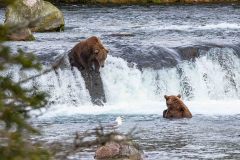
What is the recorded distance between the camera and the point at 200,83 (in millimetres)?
21359

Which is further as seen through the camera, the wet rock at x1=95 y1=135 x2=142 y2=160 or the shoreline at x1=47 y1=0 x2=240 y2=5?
the shoreline at x1=47 y1=0 x2=240 y2=5

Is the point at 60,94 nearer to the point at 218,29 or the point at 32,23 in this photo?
the point at 218,29

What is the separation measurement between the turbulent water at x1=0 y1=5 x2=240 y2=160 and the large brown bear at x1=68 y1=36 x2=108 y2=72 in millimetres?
286

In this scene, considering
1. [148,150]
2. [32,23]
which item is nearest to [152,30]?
[148,150]

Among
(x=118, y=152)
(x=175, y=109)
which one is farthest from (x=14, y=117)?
(x=175, y=109)

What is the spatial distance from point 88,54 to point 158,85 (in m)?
2.50

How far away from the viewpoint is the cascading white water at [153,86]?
62.8 ft

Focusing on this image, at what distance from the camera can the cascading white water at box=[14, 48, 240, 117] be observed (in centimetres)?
1914

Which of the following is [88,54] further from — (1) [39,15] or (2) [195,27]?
(2) [195,27]

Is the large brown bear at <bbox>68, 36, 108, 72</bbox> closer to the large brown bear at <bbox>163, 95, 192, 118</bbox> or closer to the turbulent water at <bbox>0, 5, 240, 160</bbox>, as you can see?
the turbulent water at <bbox>0, 5, 240, 160</bbox>


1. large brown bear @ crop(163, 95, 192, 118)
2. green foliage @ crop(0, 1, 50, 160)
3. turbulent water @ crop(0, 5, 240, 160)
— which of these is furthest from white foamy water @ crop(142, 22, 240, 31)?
green foliage @ crop(0, 1, 50, 160)

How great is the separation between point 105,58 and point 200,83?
2.96 metres

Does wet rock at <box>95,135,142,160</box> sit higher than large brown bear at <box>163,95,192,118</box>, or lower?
higher

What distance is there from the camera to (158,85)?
20.9m
